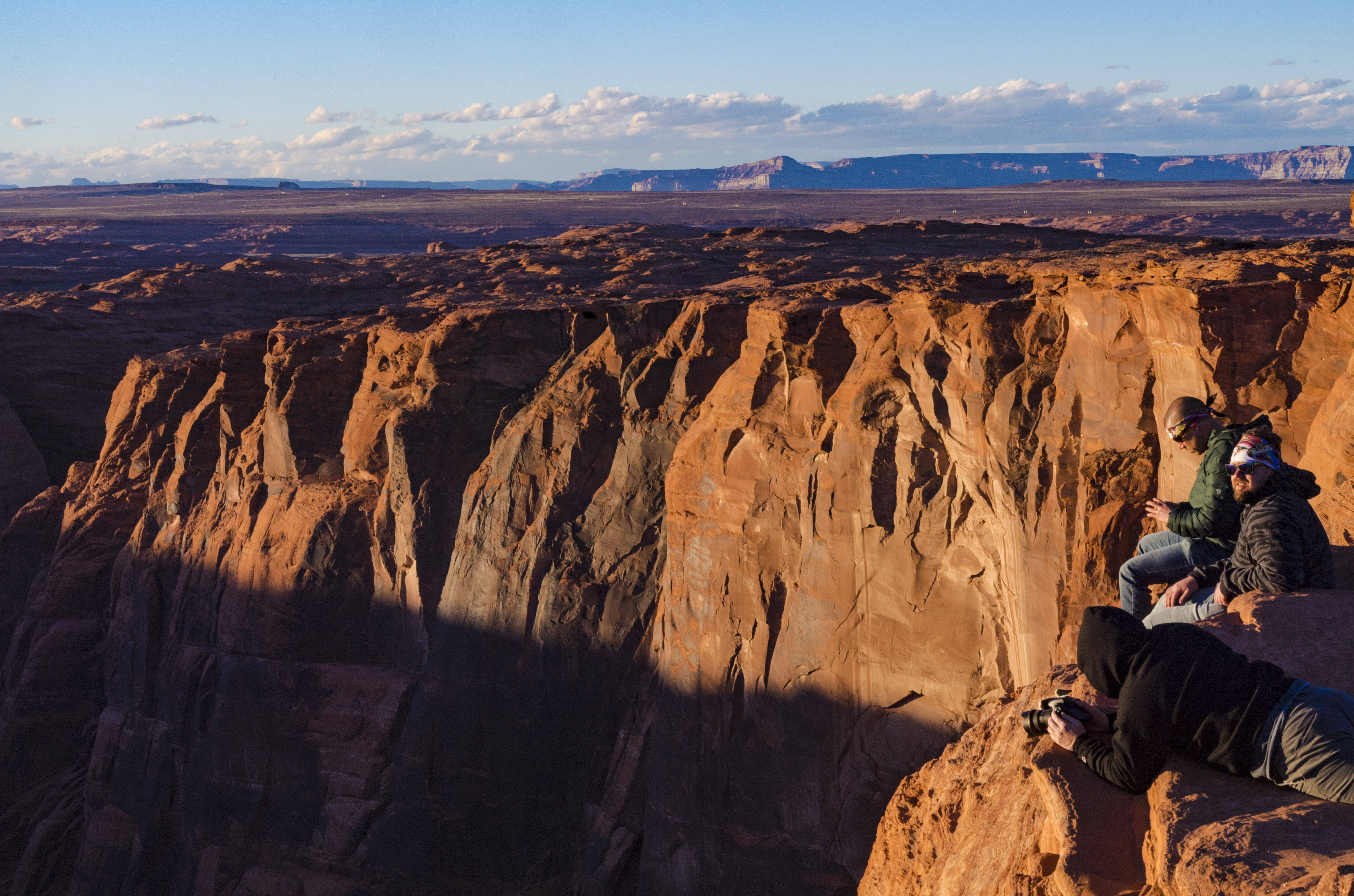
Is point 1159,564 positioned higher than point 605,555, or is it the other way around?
point 1159,564

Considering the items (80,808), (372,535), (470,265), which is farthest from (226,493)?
(470,265)

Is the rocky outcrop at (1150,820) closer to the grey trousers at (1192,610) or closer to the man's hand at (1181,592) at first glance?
the grey trousers at (1192,610)

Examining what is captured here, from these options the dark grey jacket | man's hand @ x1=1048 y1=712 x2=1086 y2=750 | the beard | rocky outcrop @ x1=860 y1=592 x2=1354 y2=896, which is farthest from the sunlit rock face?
man's hand @ x1=1048 y1=712 x2=1086 y2=750

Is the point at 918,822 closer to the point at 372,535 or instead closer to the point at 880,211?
the point at 372,535

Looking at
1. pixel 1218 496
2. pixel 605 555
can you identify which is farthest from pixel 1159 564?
pixel 605 555

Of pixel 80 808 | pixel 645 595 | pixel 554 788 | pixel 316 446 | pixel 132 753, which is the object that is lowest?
pixel 80 808

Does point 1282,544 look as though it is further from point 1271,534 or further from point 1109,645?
point 1109,645
